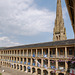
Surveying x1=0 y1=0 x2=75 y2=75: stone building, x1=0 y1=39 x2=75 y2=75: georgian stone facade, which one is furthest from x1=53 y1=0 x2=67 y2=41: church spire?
x1=0 y1=39 x2=75 y2=75: georgian stone facade

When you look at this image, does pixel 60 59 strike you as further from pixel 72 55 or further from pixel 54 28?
pixel 54 28

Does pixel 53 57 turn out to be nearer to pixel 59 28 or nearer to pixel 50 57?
pixel 50 57

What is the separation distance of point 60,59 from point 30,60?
14.5m

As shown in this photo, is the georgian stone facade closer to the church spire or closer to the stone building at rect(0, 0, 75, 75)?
the stone building at rect(0, 0, 75, 75)

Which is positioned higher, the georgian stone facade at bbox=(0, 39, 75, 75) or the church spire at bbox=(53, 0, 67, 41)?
the church spire at bbox=(53, 0, 67, 41)

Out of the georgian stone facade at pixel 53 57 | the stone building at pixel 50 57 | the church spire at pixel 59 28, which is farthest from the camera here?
the church spire at pixel 59 28

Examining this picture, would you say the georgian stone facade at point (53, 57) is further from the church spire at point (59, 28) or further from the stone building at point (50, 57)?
the church spire at point (59, 28)

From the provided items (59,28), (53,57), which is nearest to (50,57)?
(53,57)

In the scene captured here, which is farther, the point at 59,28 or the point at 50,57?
the point at 59,28

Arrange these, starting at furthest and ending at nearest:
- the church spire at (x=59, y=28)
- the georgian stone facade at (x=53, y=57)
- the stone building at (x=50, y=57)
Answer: the church spire at (x=59, y=28)
the stone building at (x=50, y=57)
the georgian stone facade at (x=53, y=57)

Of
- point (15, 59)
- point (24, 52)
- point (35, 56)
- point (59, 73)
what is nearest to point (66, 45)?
point (59, 73)

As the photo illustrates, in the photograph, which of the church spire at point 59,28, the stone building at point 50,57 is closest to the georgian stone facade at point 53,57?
the stone building at point 50,57

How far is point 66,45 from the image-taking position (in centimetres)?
2411

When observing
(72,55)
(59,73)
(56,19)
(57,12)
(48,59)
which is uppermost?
(57,12)
